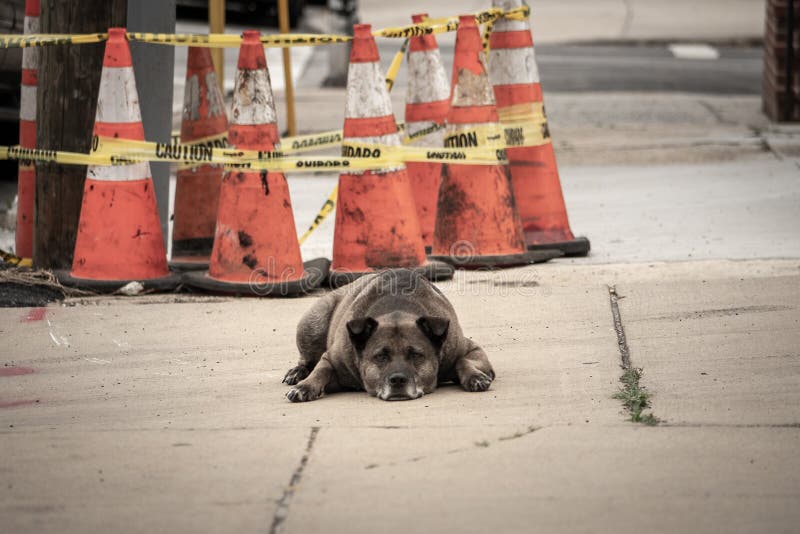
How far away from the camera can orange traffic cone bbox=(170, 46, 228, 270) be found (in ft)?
25.7

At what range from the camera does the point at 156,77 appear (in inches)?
299

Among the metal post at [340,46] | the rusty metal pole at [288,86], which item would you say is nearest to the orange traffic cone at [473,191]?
the rusty metal pole at [288,86]

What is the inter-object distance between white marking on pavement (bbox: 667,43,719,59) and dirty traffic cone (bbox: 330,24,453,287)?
1342 centimetres

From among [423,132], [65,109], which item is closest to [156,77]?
[65,109]

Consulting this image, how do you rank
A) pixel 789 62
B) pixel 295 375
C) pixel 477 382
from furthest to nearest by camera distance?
1. pixel 789 62
2. pixel 295 375
3. pixel 477 382

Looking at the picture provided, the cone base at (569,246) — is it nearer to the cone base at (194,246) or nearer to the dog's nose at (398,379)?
the cone base at (194,246)

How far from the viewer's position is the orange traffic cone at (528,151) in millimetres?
7887

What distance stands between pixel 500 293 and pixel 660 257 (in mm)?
1240

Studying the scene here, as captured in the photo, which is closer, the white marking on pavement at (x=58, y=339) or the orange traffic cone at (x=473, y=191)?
the white marking on pavement at (x=58, y=339)

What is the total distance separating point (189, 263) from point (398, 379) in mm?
2782

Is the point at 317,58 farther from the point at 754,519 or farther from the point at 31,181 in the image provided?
the point at 754,519

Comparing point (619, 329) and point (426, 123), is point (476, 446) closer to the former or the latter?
point (619, 329)

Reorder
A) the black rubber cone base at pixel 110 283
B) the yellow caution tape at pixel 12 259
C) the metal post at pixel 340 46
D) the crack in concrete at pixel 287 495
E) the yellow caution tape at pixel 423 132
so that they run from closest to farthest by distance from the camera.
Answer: the crack in concrete at pixel 287 495 → the black rubber cone base at pixel 110 283 → the yellow caution tape at pixel 12 259 → the yellow caution tape at pixel 423 132 → the metal post at pixel 340 46

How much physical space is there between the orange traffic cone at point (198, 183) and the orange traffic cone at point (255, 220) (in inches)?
32.5
